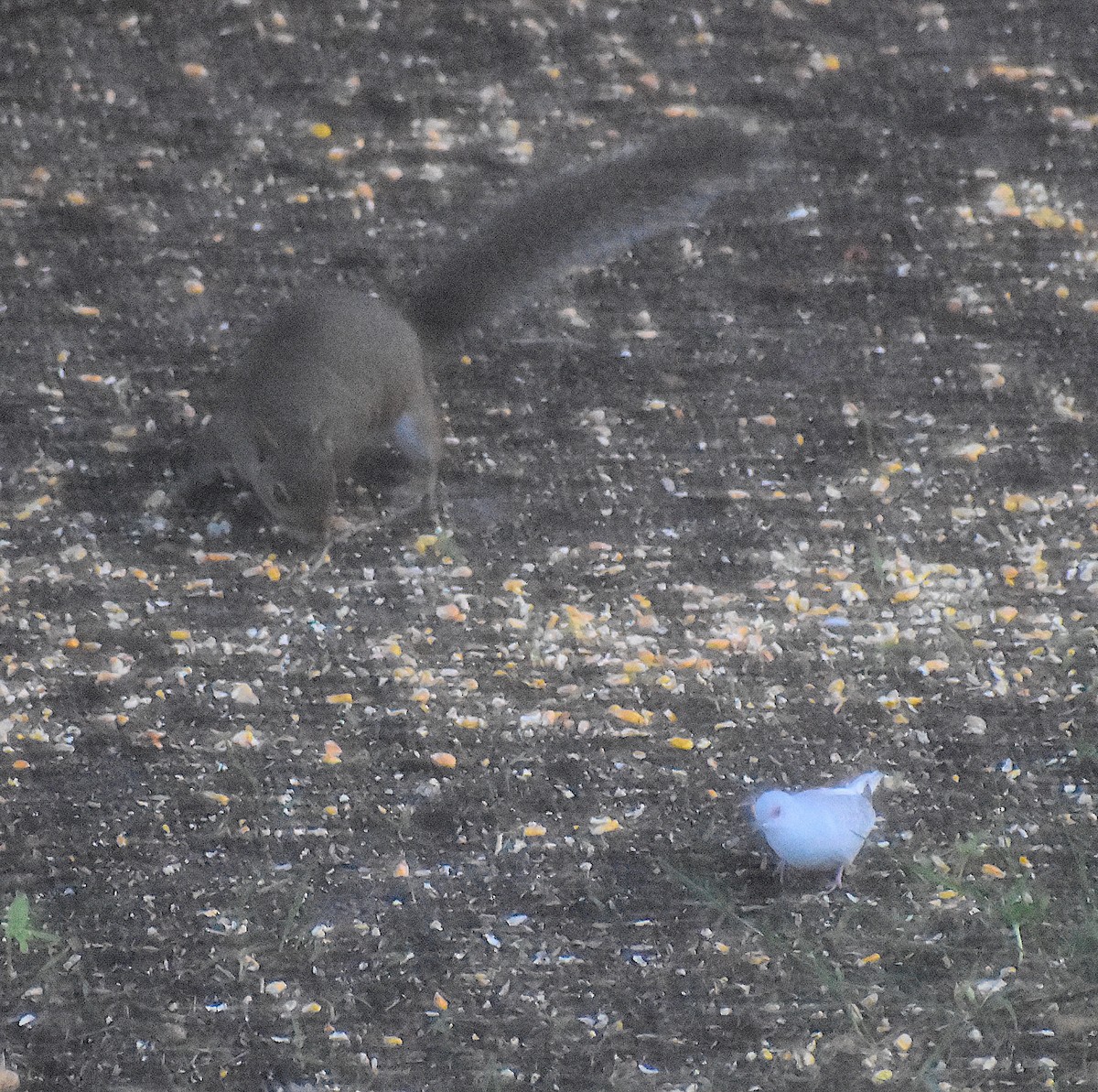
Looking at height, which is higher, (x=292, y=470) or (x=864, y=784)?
(x=292, y=470)

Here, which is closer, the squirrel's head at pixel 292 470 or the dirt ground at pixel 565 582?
the squirrel's head at pixel 292 470

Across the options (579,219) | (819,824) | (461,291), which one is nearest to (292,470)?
(461,291)

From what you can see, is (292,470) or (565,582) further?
(565,582)

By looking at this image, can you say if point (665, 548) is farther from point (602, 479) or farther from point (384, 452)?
point (384, 452)

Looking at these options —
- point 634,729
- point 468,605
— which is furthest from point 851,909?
point 468,605

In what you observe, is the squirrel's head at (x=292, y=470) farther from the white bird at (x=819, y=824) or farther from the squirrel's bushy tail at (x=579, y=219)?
the white bird at (x=819, y=824)

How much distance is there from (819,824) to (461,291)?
79cm

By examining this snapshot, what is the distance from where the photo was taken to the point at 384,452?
1.52 metres

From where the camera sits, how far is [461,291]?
1.47 metres

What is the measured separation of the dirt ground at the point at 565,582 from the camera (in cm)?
147

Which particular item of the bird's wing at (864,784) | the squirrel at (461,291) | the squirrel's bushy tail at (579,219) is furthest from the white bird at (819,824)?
the squirrel's bushy tail at (579,219)

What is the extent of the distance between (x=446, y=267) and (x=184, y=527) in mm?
471

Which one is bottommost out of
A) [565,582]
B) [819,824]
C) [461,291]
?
[819,824]

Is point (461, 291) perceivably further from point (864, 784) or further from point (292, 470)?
point (864, 784)
